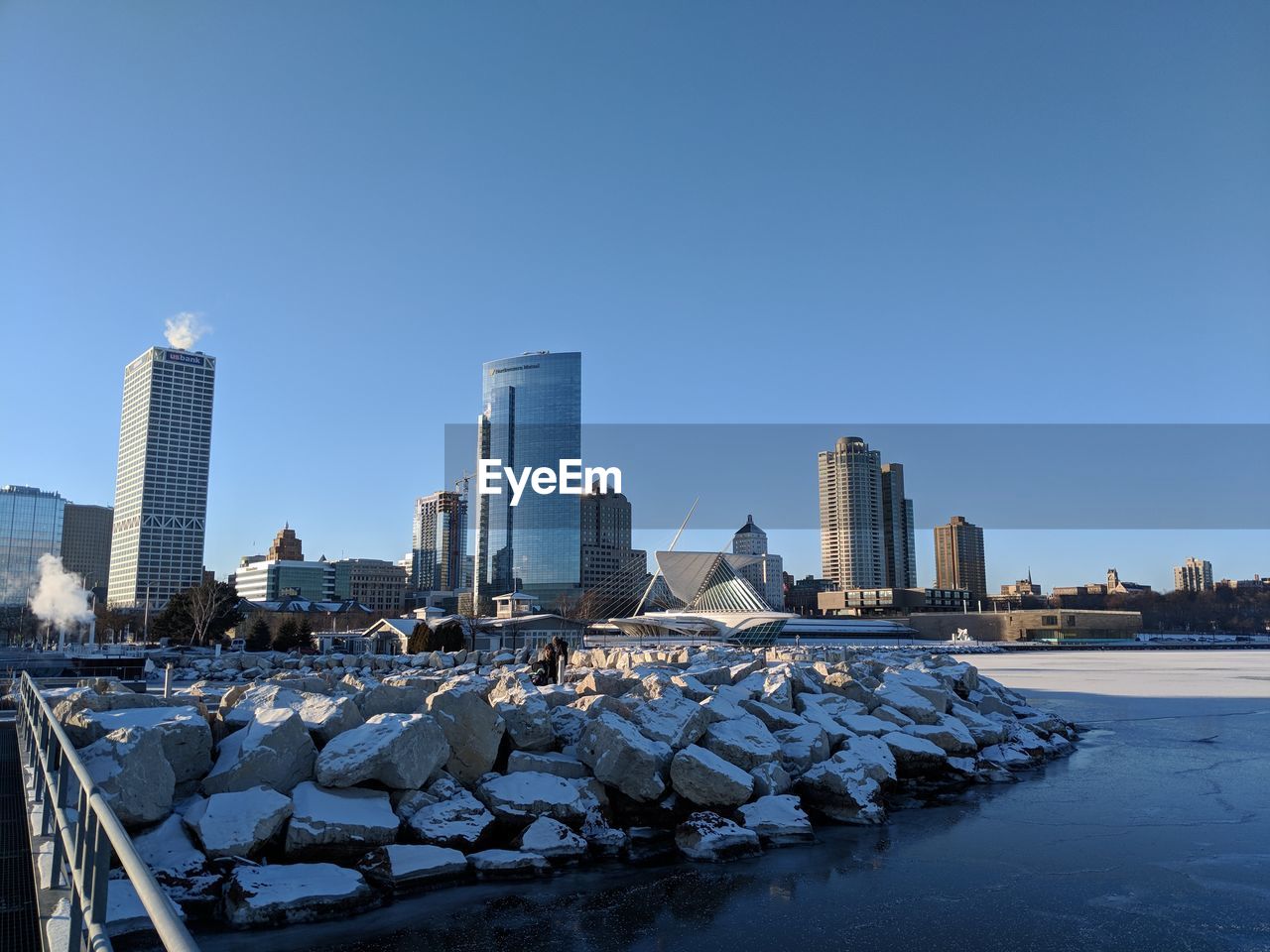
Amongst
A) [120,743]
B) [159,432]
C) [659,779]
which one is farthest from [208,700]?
[159,432]

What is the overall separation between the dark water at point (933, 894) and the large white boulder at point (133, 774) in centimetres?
268

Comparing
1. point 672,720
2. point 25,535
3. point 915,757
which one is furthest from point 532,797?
point 25,535

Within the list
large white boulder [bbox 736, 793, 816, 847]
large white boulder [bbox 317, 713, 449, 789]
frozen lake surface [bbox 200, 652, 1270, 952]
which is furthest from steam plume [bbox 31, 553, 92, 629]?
frozen lake surface [bbox 200, 652, 1270, 952]

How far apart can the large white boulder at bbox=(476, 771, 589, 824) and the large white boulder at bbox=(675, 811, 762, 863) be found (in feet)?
5.28

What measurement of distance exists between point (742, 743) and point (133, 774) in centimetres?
984

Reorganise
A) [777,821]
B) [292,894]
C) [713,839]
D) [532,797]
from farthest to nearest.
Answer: [777,821]
[532,797]
[713,839]
[292,894]

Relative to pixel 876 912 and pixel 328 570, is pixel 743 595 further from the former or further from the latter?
pixel 328 570

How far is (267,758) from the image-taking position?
12.6 meters

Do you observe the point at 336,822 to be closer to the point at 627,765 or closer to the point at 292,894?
the point at 292,894

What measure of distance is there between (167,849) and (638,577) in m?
137

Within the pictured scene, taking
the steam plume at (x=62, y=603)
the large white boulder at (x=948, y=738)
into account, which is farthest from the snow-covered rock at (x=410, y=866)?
the steam plume at (x=62, y=603)

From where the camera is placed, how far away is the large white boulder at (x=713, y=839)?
13016mm

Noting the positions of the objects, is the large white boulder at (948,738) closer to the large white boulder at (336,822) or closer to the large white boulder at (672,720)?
the large white boulder at (672,720)

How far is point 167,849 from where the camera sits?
11078 mm
